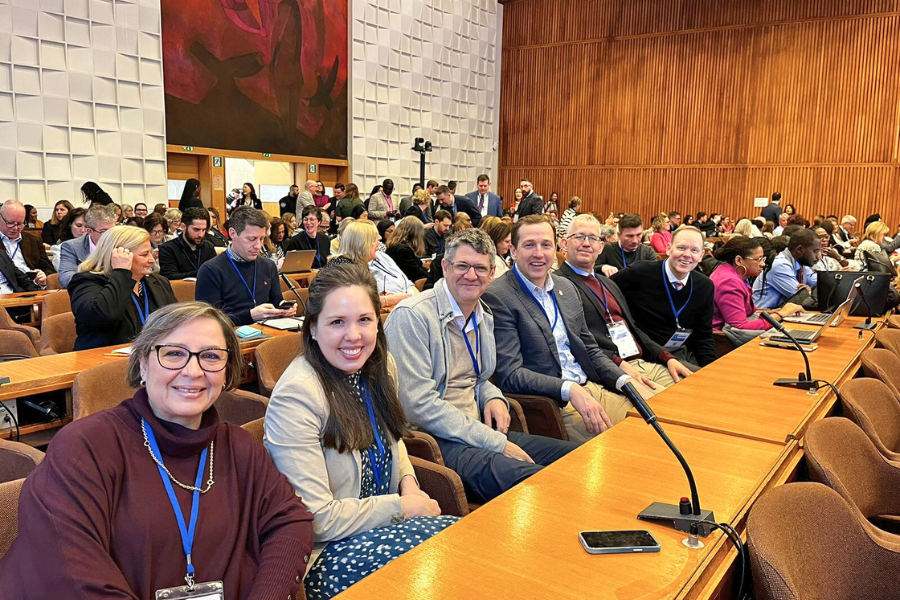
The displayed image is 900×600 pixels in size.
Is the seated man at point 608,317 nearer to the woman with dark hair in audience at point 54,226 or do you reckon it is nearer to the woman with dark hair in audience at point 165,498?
the woman with dark hair in audience at point 165,498

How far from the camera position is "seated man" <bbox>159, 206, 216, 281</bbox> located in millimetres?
6441

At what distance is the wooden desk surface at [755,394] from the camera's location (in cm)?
261

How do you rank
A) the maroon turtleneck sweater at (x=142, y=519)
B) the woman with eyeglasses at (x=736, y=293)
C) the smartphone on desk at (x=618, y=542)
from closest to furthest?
the maroon turtleneck sweater at (x=142, y=519), the smartphone on desk at (x=618, y=542), the woman with eyeglasses at (x=736, y=293)

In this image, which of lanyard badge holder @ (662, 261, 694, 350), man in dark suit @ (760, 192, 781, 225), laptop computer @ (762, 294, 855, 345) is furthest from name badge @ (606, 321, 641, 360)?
man in dark suit @ (760, 192, 781, 225)

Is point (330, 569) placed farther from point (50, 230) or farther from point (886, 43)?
point (886, 43)

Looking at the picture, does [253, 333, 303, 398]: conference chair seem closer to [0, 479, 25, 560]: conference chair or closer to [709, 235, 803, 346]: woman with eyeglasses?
[0, 479, 25, 560]: conference chair

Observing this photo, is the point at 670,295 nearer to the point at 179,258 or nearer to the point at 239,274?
the point at 239,274

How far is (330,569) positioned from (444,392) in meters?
1.12

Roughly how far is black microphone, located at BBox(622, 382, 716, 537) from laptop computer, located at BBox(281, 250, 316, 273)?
5.89 meters

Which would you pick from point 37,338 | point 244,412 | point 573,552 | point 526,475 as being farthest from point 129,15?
point 573,552

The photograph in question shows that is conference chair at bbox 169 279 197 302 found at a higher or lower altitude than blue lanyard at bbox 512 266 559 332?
lower

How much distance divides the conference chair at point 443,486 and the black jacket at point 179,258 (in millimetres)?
4603

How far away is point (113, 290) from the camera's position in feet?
11.5

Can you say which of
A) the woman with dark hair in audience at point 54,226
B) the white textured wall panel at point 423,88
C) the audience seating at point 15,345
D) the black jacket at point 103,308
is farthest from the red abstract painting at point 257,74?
the black jacket at point 103,308
